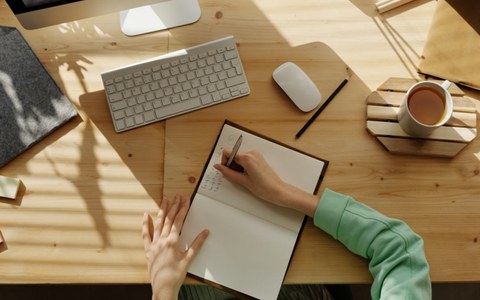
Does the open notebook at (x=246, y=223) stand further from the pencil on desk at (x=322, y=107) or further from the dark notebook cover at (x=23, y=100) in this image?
the dark notebook cover at (x=23, y=100)

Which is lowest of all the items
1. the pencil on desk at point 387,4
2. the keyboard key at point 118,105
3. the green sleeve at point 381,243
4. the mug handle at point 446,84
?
the green sleeve at point 381,243

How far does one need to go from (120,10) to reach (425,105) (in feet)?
2.09

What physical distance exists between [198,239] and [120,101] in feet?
1.10

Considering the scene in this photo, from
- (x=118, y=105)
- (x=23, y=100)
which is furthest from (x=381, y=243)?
(x=23, y=100)

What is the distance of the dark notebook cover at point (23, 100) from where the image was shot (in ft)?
2.89

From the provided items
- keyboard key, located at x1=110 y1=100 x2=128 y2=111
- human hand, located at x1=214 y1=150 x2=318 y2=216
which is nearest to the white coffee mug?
human hand, located at x1=214 y1=150 x2=318 y2=216

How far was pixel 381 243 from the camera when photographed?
0.78 m

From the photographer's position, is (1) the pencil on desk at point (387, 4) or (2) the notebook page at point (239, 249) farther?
(1) the pencil on desk at point (387, 4)

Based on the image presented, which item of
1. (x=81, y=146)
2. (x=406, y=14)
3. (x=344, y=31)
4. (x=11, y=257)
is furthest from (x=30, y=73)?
(x=406, y=14)

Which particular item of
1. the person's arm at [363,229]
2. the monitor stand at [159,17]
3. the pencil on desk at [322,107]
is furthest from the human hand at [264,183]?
the monitor stand at [159,17]

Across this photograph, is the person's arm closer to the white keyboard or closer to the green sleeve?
the green sleeve

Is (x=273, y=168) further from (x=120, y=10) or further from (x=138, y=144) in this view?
(x=120, y=10)

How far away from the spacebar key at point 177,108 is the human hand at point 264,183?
0.43ft

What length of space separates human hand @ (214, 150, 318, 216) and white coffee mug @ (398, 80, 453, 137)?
0.81ft
